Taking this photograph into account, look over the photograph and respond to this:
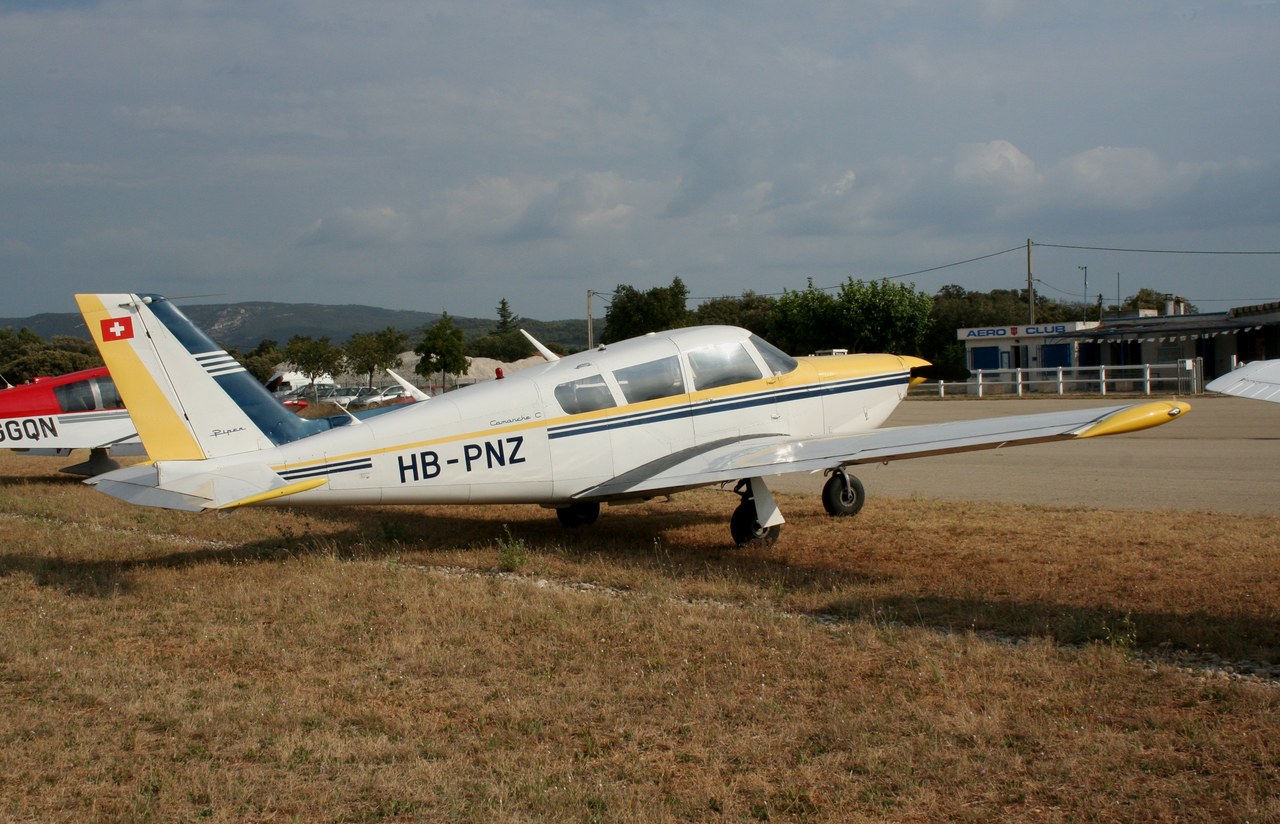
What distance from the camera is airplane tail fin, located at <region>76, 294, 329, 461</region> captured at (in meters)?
8.73

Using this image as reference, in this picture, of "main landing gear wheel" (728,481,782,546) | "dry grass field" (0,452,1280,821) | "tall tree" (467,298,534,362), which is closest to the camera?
"dry grass field" (0,452,1280,821)

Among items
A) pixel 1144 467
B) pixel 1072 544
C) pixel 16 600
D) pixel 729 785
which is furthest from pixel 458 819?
pixel 1144 467

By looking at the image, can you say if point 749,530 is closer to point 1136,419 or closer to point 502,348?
point 1136,419

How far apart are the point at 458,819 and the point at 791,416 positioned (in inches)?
301

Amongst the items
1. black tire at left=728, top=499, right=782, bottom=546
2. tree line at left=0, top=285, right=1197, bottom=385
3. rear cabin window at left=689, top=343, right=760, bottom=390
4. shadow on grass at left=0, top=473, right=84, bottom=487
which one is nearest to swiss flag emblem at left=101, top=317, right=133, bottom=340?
rear cabin window at left=689, top=343, right=760, bottom=390

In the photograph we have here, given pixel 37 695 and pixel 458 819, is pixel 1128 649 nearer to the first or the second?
pixel 458 819

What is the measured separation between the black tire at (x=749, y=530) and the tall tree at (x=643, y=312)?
41.4 m

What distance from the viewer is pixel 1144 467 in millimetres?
15383

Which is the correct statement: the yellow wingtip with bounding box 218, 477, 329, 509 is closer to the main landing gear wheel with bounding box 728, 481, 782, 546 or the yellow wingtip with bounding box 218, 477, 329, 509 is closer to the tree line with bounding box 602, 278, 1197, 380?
the main landing gear wheel with bounding box 728, 481, 782, 546

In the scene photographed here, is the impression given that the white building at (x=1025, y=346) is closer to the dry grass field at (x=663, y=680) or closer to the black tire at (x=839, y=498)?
the black tire at (x=839, y=498)

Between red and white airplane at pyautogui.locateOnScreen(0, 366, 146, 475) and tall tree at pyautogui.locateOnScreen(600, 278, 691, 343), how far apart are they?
34.5 metres

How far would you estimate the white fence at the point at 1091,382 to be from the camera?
3344cm

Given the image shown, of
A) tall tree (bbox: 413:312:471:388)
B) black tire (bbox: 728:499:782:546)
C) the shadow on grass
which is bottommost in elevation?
black tire (bbox: 728:499:782:546)

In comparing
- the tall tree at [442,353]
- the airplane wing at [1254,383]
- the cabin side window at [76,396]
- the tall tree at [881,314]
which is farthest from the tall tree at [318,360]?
the airplane wing at [1254,383]
